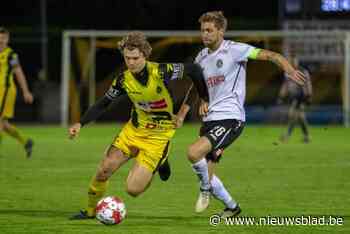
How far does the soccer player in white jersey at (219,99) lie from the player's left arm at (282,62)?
0.01 meters

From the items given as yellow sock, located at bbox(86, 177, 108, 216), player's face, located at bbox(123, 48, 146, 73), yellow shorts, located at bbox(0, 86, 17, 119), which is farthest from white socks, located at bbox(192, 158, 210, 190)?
yellow shorts, located at bbox(0, 86, 17, 119)

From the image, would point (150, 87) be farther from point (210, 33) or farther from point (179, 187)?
point (179, 187)

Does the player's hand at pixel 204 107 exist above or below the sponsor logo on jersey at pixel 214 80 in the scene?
below

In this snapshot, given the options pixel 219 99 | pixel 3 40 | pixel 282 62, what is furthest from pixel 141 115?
pixel 3 40

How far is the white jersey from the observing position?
10.9m

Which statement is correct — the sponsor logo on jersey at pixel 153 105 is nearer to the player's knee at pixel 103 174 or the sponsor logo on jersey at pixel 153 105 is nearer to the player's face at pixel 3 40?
the player's knee at pixel 103 174

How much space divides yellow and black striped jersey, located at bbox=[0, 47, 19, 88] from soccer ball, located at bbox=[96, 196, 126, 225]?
8.45 metres

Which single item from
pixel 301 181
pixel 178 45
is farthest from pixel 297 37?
pixel 301 181

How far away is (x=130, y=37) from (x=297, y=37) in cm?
2031

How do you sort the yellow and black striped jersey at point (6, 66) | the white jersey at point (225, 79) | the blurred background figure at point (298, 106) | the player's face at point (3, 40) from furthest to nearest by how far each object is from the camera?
1. the blurred background figure at point (298, 106)
2. the yellow and black striped jersey at point (6, 66)
3. the player's face at point (3, 40)
4. the white jersey at point (225, 79)

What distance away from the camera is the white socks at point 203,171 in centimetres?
1067

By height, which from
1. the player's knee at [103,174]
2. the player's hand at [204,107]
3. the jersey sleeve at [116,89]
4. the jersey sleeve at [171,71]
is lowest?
the player's knee at [103,174]

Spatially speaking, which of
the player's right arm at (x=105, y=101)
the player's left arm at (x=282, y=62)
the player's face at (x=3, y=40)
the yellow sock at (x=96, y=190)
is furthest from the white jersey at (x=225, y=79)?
the player's face at (x=3, y=40)

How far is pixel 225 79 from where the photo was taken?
1098cm
